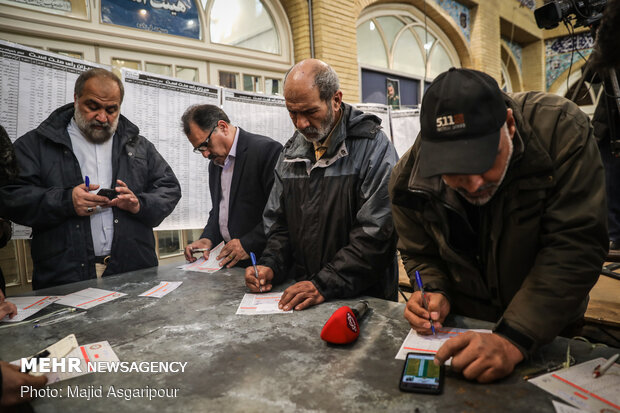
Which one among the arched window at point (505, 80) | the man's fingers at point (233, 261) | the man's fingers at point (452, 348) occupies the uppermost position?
the arched window at point (505, 80)

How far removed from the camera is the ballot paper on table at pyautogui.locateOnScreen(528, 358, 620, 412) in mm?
891

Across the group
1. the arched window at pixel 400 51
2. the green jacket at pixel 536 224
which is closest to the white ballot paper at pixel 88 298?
the green jacket at pixel 536 224

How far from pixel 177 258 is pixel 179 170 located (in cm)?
118

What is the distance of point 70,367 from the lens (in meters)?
1.19

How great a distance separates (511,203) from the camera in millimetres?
1225

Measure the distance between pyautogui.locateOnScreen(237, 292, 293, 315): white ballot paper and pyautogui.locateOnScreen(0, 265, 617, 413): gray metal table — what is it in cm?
5

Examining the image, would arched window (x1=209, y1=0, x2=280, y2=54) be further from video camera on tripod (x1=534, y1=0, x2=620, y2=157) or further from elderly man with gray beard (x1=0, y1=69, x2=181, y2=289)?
video camera on tripod (x1=534, y1=0, x2=620, y2=157)

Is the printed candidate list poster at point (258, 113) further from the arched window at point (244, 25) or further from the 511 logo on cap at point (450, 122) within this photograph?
the 511 logo on cap at point (450, 122)

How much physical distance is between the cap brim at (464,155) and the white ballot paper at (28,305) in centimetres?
175

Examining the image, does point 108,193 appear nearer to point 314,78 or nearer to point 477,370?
point 314,78

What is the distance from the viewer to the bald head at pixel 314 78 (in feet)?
6.53

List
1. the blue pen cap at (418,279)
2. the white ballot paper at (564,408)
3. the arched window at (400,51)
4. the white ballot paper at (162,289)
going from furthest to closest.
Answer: the arched window at (400,51), the white ballot paper at (162,289), the blue pen cap at (418,279), the white ballot paper at (564,408)

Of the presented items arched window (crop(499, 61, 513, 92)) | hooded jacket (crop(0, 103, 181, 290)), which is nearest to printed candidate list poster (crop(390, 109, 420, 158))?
hooded jacket (crop(0, 103, 181, 290))

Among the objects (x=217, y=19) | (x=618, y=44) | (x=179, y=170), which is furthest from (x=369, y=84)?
(x=618, y=44)
